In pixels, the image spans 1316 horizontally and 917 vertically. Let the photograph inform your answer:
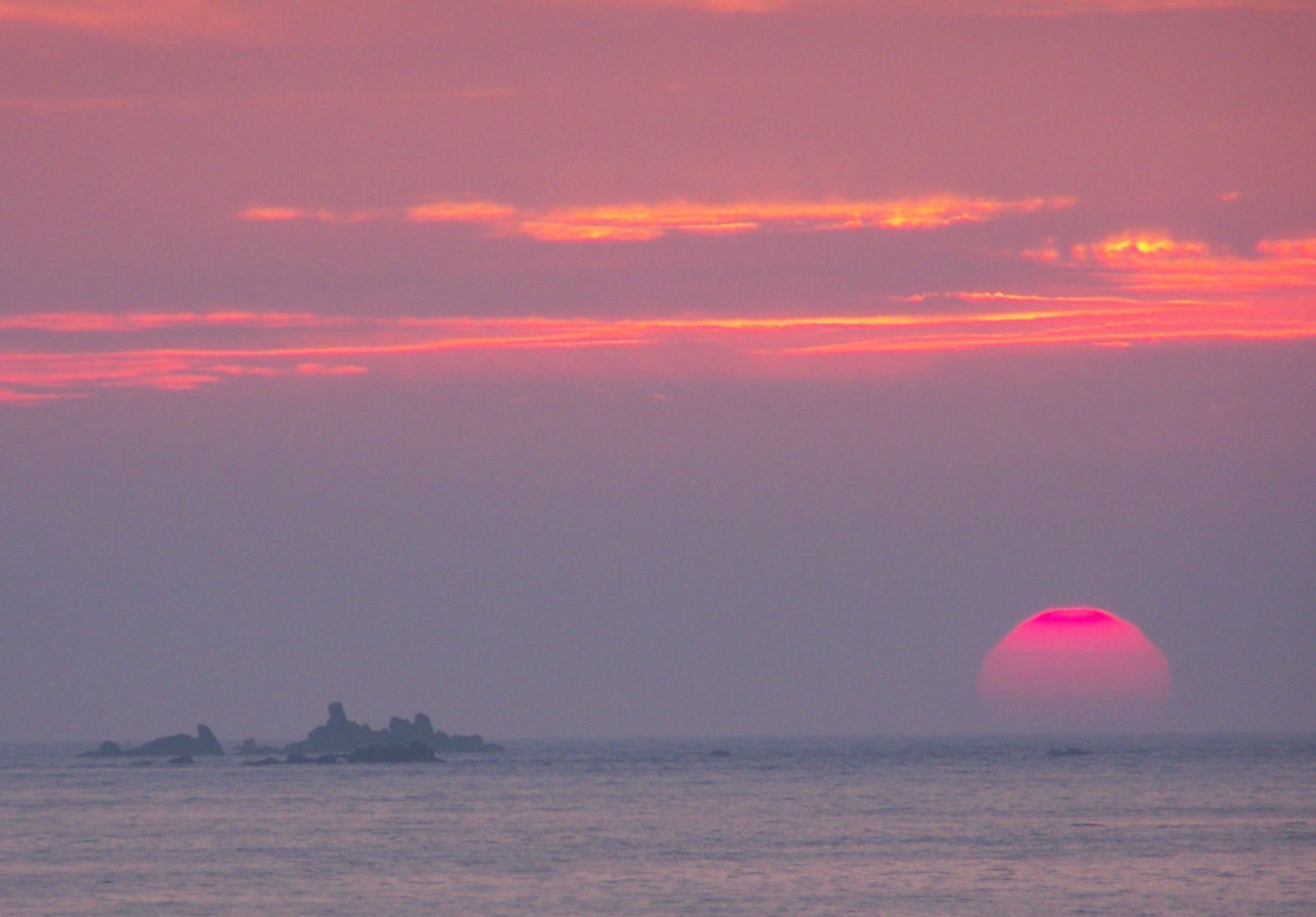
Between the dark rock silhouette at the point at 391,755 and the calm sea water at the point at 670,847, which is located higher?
the dark rock silhouette at the point at 391,755

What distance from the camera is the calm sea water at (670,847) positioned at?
57.5 meters

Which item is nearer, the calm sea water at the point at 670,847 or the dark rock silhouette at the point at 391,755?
the calm sea water at the point at 670,847

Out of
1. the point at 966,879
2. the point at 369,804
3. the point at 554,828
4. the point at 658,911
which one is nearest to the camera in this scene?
the point at 658,911

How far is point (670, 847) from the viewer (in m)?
76.6

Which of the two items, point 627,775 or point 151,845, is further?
point 627,775

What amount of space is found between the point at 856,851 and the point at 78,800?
61.9m

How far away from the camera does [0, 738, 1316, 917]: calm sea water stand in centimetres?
5750

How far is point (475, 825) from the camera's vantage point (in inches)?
3595

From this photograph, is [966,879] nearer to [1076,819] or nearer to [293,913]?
[293,913]

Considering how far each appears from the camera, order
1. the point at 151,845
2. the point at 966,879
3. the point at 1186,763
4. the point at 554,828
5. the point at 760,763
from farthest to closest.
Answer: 1. the point at 760,763
2. the point at 1186,763
3. the point at 554,828
4. the point at 151,845
5. the point at 966,879

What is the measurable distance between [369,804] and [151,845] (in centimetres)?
3154

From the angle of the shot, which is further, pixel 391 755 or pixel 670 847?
pixel 391 755

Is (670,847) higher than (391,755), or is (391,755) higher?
(391,755)


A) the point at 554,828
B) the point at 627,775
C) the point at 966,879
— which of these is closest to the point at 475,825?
the point at 554,828
